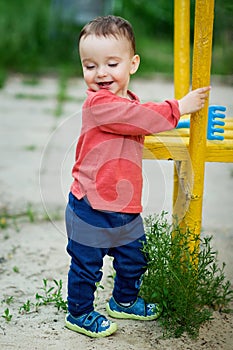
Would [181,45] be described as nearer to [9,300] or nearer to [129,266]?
[129,266]

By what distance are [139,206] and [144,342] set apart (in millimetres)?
528

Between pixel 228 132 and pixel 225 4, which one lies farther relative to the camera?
pixel 225 4

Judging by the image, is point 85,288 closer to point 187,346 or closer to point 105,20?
point 187,346

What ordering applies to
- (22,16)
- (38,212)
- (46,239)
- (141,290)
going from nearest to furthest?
(141,290) → (46,239) → (38,212) → (22,16)

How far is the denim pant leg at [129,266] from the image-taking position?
8.53 feet

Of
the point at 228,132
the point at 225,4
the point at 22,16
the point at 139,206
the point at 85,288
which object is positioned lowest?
the point at 85,288

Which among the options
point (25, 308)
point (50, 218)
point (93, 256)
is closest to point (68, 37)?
point (50, 218)

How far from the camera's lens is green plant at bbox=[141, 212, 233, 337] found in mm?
2549

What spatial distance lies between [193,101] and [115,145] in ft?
1.06

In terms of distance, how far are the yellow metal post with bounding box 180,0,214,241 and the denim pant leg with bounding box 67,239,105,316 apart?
15.5 inches

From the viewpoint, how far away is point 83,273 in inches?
100

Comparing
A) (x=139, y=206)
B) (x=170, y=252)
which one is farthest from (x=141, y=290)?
(x=139, y=206)

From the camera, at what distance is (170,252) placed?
2.64 metres

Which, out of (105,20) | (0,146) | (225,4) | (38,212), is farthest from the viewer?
(0,146)
